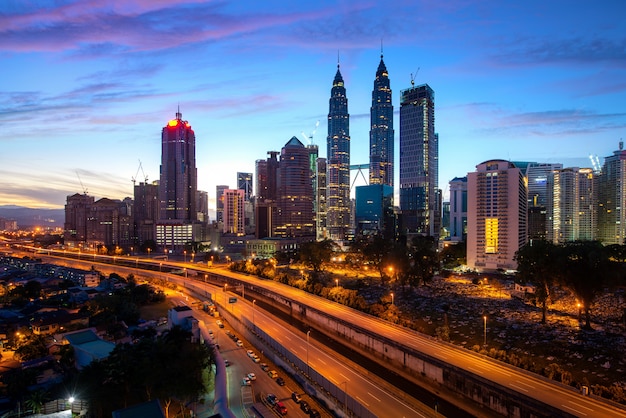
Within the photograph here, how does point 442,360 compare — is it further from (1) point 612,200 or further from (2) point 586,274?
(1) point 612,200

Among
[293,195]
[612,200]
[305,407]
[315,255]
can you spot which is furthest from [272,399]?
[612,200]

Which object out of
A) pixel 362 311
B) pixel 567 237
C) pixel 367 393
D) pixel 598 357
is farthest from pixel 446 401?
pixel 567 237

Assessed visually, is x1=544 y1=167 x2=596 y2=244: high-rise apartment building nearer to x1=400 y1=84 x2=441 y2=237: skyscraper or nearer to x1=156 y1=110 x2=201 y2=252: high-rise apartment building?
x1=400 y1=84 x2=441 y2=237: skyscraper

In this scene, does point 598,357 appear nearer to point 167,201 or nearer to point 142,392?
point 142,392

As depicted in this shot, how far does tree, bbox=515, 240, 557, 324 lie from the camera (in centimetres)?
3872

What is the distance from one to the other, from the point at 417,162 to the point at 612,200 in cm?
6655

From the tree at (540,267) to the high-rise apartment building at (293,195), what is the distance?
91.7m

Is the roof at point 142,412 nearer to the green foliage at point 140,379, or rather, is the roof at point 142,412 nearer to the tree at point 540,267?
the green foliage at point 140,379

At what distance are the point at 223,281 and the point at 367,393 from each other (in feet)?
152

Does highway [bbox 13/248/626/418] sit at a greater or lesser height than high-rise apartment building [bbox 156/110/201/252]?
lesser

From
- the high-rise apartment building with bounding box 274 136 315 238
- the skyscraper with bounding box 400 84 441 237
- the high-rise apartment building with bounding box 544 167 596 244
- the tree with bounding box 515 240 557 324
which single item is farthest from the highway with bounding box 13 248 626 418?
the skyscraper with bounding box 400 84 441 237

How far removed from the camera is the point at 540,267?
131 feet

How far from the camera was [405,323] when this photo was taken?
34.8m

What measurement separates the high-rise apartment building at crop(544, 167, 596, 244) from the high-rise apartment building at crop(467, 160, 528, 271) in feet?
160
